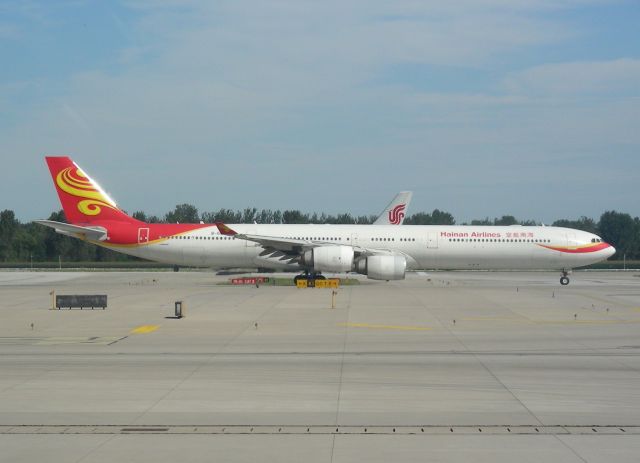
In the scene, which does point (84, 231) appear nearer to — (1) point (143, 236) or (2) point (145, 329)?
(1) point (143, 236)

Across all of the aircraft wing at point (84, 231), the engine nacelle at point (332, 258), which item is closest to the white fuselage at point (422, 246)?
the aircraft wing at point (84, 231)

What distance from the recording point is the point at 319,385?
14.7 m

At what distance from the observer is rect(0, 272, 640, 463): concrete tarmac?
10.5 m

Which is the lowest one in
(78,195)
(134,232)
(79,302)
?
(79,302)

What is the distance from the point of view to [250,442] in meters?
10.7

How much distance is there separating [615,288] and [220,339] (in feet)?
95.6

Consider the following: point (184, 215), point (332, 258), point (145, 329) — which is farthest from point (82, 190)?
point (184, 215)

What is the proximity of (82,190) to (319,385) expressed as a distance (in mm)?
35528

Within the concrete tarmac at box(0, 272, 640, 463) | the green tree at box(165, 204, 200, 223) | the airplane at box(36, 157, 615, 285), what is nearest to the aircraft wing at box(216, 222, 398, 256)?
the airplane at box(36, 157, 615, 285)

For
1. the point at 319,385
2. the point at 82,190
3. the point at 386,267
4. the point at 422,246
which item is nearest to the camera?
the point at 319,385

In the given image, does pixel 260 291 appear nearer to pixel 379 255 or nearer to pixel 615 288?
pixel 379 255

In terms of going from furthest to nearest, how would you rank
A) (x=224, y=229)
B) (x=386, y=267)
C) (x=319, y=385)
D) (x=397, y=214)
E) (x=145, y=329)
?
(x=397, y=214), (x=224, y=229), (x=386, y=267), (x=145, y=329), (x=319, y=385)

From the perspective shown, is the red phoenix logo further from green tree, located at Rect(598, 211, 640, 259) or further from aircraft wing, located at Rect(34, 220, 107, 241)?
green tree, located at Rect(598, 211, 640, 259)

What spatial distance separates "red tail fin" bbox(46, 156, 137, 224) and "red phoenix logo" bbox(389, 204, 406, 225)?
31.8 metres
